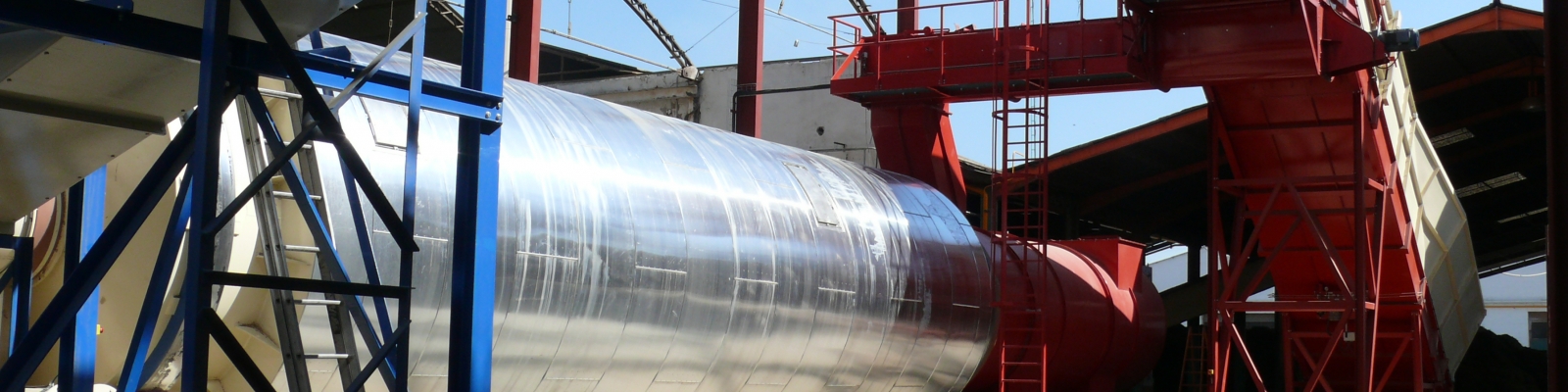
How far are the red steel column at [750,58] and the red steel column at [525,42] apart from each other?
4.04 meters

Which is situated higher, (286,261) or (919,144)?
(919,144)

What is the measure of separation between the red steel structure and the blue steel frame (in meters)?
8.61

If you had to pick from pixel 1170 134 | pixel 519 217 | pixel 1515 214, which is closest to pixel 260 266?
pixel 519 217

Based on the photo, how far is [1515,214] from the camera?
36812 mm

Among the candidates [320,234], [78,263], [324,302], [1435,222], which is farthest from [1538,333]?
[78,263]

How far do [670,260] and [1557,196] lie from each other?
5.99 meters

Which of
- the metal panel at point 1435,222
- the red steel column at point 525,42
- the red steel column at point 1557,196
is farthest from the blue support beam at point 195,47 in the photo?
the red steel column at point 525,42

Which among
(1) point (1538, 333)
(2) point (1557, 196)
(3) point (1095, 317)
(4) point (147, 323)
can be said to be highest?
(2) point (1557, 196)

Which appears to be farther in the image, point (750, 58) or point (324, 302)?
point (750, 58)

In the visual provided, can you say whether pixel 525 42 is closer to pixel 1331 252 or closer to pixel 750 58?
pixel 750 58

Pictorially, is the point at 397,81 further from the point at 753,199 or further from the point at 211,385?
the point at 753,199

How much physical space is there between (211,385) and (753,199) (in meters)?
4.99

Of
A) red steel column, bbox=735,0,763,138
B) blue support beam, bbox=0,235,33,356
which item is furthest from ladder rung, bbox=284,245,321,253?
red steel column, bbox=735,0,763,138

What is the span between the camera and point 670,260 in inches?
395
